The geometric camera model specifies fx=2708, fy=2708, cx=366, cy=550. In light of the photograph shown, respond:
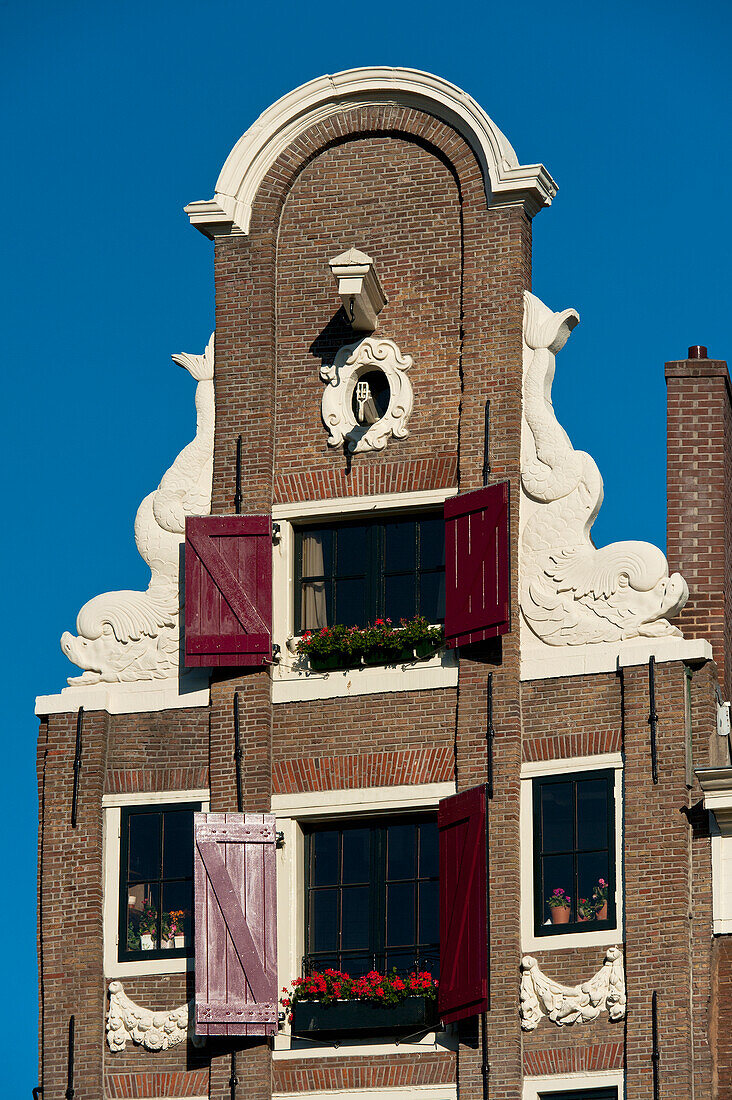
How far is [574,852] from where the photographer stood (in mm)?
30078

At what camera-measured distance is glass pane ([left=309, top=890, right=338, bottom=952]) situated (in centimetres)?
3094

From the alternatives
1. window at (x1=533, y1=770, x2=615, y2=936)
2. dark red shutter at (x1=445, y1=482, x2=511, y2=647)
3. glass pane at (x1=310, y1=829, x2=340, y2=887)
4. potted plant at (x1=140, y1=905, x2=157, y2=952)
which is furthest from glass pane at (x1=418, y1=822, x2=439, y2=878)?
potted plant at (x1=140, y1=905, x2=157, y2=952)

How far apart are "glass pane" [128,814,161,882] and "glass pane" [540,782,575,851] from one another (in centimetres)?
465

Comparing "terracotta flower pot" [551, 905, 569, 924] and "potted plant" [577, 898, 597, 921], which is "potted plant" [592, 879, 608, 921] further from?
"terracotta flower pot" [551, 905, 569, 924]

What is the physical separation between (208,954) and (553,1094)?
418 cm

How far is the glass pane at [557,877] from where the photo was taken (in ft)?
98.4

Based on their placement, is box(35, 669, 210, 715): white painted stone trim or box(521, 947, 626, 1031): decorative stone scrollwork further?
box(35, 669, 210, 715): white painted stone trim

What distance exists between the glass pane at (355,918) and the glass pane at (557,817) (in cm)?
223

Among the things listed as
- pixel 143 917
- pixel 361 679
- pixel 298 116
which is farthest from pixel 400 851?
pixel 298 116

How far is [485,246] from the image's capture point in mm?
32281

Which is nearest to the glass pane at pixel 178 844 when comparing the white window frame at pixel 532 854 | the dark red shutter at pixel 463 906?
the dark red shutter at pixel 463 906

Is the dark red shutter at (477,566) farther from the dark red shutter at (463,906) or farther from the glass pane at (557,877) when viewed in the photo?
the glass pane at (557,877)

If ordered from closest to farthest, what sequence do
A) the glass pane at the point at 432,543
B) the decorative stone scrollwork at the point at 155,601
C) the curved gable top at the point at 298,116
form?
the glass pane at the point at 432,543 → the decorative stone scrollwork at the point at 155,601 → the curved gable top at the point at 298,116

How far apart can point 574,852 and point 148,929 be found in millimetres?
5113
